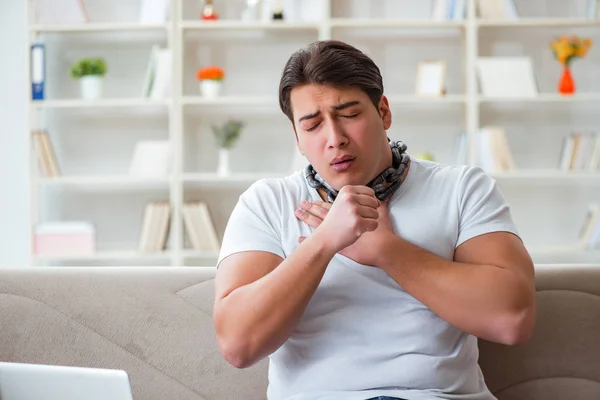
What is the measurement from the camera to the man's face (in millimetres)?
1459

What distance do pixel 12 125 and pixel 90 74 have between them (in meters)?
0.59

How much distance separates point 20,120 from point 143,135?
679 mm

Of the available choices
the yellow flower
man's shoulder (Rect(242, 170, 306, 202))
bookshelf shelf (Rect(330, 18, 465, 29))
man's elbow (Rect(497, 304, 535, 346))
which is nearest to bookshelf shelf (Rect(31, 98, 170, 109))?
bookshelf shelf (Rect(330, 18, 465, 29))

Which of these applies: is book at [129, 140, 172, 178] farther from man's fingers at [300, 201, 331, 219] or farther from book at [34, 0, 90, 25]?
man's fingers at [300, 201, 331, 219]

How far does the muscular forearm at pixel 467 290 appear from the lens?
1326 mm

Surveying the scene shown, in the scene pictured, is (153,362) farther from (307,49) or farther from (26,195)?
(26,195)

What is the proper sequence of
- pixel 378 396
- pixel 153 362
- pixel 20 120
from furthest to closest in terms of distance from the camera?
pixel 20 120 → pixel 153 362 → pixel 378 396

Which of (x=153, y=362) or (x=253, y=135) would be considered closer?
(x=153, y=362)

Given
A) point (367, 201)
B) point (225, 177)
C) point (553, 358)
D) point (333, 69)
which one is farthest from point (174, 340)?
point (225, 177)

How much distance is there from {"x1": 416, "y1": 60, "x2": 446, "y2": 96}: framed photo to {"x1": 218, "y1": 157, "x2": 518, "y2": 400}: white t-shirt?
2773mm

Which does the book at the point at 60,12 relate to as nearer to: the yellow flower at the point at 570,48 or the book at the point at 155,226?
the book at the point at 155,226

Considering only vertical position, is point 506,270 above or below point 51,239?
above

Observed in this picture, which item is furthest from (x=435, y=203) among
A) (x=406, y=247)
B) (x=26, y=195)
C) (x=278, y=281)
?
(x=26, y=195)

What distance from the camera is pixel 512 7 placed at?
4230mm
